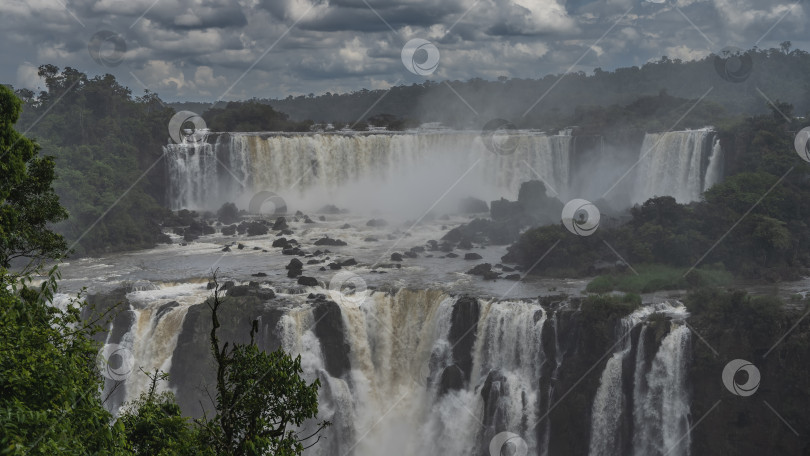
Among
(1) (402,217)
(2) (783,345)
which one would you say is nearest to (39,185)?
(2) (783,345)

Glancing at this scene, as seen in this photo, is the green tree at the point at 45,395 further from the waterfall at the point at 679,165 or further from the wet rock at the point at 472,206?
the wet rock at the point at 472,206

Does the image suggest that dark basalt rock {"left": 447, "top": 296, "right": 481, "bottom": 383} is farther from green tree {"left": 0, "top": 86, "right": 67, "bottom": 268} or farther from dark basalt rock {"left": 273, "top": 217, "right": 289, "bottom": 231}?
dark basalt rock {"left": 273, "top": 217, "right": 289, "bottom": 231}

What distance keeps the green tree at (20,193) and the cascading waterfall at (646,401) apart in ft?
57.2

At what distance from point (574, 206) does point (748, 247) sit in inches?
540

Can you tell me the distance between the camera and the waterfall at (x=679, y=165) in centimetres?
4425

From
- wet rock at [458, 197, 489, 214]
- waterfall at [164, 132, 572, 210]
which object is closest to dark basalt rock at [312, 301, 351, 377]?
wet rock at [458, 197, 489, 214]

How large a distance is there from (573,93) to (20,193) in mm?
83388

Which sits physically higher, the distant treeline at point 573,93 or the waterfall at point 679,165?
the distant treeline at point 573,93

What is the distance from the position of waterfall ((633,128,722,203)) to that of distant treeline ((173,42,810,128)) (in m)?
19.7

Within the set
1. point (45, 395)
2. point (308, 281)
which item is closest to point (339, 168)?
point (308, 281)

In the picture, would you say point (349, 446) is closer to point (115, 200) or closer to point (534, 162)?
point (115, 200)

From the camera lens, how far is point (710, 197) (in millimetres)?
37625

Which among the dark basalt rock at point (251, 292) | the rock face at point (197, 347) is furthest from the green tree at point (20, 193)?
the dark basalt rock at point (251, 292)

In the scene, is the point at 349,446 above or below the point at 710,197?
below
